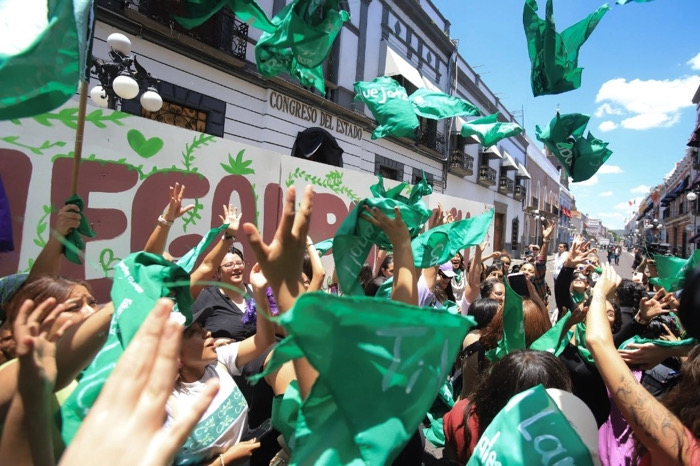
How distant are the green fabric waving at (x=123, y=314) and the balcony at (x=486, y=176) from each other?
22.2 m

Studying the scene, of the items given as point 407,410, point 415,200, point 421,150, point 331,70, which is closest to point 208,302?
point 415,200

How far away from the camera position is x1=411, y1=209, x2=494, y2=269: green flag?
192 cm

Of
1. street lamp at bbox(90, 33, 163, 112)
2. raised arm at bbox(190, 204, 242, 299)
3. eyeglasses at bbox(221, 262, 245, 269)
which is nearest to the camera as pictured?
raised arm at bbox(190, 204, 242, 299)

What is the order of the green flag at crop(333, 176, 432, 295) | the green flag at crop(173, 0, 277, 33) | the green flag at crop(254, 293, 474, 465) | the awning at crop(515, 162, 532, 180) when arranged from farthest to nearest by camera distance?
the awning at crop(515, 162, 532, 180) < the green flag at crop(173, 0, 277, 33) < the green flag at crop(333, 176, 432, 295) < the green flag at crop(254, 293, 474, 465)

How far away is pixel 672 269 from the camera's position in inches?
125

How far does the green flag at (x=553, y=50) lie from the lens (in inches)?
88.6

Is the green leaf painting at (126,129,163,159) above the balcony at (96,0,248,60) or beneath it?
beneath

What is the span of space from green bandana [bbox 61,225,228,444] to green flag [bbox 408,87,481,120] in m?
1.91

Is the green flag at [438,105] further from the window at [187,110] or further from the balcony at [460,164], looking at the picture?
the balcony at [460,164]

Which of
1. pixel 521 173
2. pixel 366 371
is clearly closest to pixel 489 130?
pixel 366 371

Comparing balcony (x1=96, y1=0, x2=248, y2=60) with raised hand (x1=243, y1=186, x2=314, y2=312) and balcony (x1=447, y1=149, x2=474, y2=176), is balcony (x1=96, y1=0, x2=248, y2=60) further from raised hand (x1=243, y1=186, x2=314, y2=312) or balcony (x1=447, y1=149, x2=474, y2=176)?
balcony (x1=447, y1=149, x2=474, y2=176)

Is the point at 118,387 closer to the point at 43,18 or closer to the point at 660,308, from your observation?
the point at 43,18

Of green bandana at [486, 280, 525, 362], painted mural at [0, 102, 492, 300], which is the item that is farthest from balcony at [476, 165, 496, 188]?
green bandana at [486, 280, 525, 362]

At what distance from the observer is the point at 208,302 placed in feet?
8.61
